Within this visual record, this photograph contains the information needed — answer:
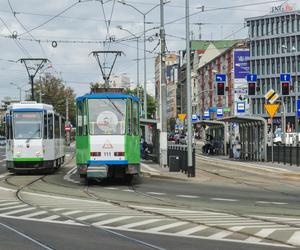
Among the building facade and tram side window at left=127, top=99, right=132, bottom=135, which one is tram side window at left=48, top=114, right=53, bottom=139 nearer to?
tram side window at left=127, top=99, right=132, bottom=135

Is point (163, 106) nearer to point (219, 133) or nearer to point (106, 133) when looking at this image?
point (106, 133)

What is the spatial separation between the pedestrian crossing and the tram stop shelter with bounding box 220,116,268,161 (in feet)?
71.4

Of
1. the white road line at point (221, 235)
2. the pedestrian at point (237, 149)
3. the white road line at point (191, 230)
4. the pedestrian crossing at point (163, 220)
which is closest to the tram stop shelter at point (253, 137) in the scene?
the pedestrian at point (237, 149)

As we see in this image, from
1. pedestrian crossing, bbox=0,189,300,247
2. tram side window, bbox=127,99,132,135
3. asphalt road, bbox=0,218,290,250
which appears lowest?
pedestrian crossing, bbox=0,189,300,247

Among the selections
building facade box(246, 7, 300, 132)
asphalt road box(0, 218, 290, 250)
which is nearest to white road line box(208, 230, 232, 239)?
asphalt road box(0, 218, 290, 250)

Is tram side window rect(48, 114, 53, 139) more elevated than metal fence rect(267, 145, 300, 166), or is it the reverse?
tram side window rect(48, 114, 53, 139)

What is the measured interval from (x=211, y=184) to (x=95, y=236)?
13.4 metres

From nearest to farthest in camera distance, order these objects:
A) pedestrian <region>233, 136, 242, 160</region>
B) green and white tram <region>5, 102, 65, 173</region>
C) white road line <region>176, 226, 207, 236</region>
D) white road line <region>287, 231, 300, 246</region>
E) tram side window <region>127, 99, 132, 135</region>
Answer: white road line <region>287, 231, 300, 246</region>
white road line <region>176, 226, 207, 236</region>
tram side window <region>127, 99, 132, 135</region>
green and white tram <region>5, 102, 65, 173</region>
pedestrian <region>233, 136, 242, 160</region>

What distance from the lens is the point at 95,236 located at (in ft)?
36.8

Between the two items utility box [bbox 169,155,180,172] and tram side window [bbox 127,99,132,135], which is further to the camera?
utility box [bbox 169,155,180,172]

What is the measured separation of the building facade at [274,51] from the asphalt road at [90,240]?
327 feet

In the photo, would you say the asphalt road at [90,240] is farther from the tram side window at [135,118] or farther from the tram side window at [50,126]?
the tram side window at [50,126]

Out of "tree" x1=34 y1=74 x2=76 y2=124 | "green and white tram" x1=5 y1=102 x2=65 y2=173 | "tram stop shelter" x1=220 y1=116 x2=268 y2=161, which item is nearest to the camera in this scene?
"green and white tram" x1=5 y1=102 x2=65 y2=173

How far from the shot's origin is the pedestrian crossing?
1126cm
